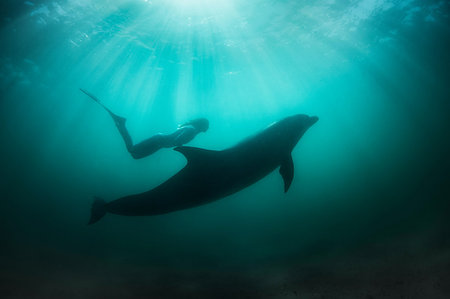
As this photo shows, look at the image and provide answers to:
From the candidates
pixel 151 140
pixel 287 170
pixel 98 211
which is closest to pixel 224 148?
pixel 287 170

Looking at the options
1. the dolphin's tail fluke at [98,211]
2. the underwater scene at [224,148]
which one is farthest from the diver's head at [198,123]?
the dolphin's tail fluke at [98,211]

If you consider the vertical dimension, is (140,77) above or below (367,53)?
above

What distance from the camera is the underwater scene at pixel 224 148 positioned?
572 centimetres

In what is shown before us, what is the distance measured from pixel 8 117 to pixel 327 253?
45.2m

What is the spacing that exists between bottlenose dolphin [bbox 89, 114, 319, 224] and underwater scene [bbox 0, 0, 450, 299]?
1.1 inches

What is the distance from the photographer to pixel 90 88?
2658 cm

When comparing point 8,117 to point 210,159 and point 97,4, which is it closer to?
point 97,4

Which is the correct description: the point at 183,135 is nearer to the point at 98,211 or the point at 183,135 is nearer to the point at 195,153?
the point at 98,211

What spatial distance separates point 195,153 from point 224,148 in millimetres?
588

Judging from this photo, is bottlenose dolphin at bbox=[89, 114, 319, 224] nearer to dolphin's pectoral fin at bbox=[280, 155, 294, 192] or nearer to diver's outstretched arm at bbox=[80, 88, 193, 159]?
dolphin's pectoral fin at bbox=[280, 155, 294, 192]

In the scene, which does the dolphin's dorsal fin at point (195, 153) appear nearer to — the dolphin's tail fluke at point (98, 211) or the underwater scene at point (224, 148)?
the underwater scene at point (224, 148)

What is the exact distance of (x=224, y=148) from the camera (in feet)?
13.4

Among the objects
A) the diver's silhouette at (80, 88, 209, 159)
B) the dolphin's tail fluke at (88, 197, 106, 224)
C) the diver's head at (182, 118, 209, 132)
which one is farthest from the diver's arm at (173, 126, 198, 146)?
the dolphin's tail fluke at (88, 197, 106, 224)

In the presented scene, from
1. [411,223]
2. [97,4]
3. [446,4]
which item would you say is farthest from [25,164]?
[446,4]
